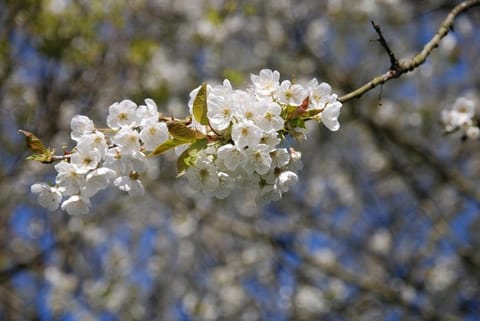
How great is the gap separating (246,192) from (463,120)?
15.6ft

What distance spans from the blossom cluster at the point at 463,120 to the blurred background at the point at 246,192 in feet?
7.05

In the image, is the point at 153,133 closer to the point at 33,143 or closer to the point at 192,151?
the point at 192,151

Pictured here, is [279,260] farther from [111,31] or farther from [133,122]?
[133,122]

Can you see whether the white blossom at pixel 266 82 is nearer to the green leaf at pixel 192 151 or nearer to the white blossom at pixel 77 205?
the green leaf at pixel 192 151

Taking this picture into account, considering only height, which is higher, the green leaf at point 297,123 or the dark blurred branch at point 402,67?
the dark blurred branch at point 402,67

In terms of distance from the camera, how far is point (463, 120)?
8.11 feet

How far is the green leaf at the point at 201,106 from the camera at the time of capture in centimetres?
154

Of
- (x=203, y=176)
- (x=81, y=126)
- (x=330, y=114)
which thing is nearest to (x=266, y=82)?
(x=330, y=114)

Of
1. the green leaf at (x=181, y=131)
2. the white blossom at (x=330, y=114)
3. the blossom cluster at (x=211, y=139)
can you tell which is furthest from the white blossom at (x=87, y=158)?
the white blossom at (x=330, y=114)

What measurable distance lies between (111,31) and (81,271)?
9.88 ft

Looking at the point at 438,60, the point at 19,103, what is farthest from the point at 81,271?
the point at 438,60

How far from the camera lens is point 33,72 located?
5391 mm

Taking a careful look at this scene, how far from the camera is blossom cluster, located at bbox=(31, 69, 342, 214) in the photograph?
1517 mm

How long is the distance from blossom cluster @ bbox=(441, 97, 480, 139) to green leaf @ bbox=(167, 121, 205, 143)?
1394 mm
